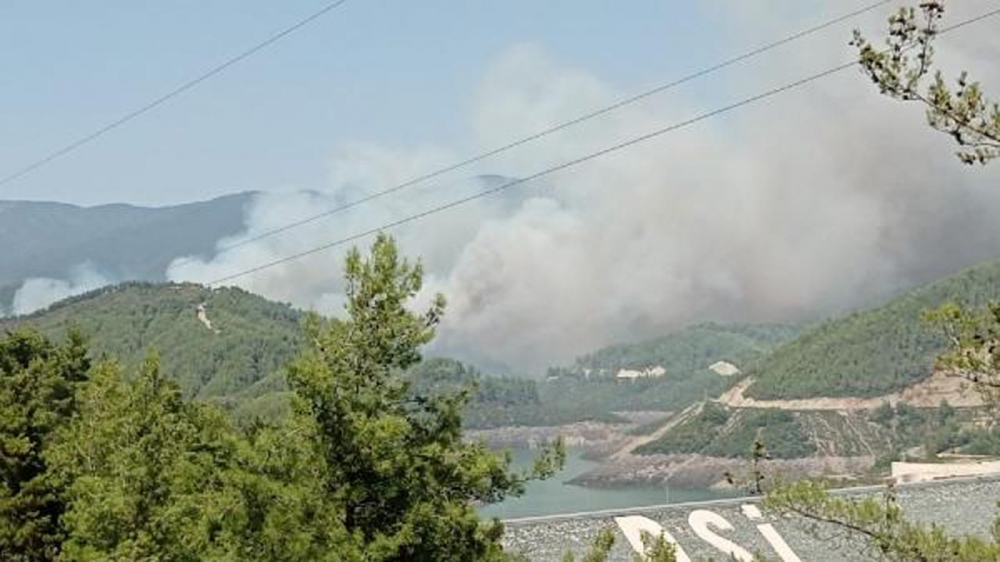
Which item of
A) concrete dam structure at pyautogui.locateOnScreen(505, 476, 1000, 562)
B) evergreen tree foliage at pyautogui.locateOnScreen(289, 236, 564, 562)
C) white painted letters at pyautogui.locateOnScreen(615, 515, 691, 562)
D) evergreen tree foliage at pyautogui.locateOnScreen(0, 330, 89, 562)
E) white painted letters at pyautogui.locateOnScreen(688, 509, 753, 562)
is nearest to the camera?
evergreen tree foliage at pyautogui.locateOnScreen(289, 236, 564, 562)

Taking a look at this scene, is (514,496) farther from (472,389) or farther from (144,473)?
(144,473)

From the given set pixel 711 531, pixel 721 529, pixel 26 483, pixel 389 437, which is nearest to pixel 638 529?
pixel 711 531

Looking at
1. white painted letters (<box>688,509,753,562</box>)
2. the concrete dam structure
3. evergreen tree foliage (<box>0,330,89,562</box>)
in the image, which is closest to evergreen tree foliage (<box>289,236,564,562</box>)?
evergreen tree foliage (<box>0,330,89,562</box>)

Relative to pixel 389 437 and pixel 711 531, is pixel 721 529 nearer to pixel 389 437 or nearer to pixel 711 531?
pixel 711 531

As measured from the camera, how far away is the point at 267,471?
17.7m

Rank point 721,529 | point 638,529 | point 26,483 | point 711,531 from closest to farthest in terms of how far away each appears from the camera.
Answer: point 26,483 → point 638,529 → point 711,531 → point 721,529

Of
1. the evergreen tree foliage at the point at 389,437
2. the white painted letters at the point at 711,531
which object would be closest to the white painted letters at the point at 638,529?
the white painted letters at the point at 711,531

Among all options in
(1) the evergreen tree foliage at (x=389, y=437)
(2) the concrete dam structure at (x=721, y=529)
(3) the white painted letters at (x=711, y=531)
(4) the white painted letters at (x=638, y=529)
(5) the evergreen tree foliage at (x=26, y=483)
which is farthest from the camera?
(3) the white painted letters at (x=711, y=531)

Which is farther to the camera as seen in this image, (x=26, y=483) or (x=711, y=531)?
(x=711, y=531)

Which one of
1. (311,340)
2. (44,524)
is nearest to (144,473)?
(311,340)

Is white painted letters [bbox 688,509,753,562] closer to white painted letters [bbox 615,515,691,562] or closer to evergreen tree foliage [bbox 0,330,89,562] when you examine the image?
white painted letters [bbox 615,515,691,562]

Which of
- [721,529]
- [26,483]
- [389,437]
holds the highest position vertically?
[26,483]

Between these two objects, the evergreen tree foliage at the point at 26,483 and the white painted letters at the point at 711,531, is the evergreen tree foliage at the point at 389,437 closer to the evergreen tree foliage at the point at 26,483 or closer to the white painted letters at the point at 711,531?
the evergreen tree foliage at the point at 26,483

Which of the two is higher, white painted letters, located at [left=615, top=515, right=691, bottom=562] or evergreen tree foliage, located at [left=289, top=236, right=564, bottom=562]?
evergreen tree foliage, located at [left=289, top=236, right=564, bottom=562]
